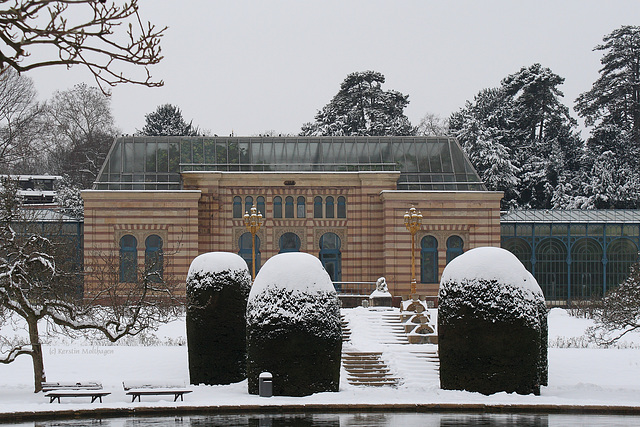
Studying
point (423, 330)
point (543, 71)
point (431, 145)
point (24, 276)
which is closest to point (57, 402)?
point (24, 276)

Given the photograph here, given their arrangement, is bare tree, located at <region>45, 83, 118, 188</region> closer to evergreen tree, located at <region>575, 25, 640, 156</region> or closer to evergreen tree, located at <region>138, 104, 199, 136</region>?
evergreen tree, located at <region>138, 104, 199, 136</region>

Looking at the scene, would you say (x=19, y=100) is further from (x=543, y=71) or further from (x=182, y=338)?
(x=543, y=71)

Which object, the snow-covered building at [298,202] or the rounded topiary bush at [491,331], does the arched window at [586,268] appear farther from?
the rounded topiary bush at [491,331]

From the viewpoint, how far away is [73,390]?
20.3 m

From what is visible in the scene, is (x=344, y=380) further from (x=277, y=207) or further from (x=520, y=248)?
(x=520, y=248)

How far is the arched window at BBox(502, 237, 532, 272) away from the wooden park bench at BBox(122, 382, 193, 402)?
90.6 ft

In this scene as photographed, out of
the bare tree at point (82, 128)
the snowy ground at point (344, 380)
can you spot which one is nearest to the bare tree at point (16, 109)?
the bare tree at point (82, 128)

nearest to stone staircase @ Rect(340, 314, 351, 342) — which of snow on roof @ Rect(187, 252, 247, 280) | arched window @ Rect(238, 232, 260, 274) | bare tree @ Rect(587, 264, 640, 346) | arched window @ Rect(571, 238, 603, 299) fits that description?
snow on roof @ Rect(187, 252, 247, 280)

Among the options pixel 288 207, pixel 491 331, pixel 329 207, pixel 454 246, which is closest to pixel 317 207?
pixel 329 207

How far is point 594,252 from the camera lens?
4475 centimetres

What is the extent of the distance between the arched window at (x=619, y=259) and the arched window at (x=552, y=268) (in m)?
2.24

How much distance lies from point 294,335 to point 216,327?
2.70m

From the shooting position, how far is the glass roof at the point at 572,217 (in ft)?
146

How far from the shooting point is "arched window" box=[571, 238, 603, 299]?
44500 mm
